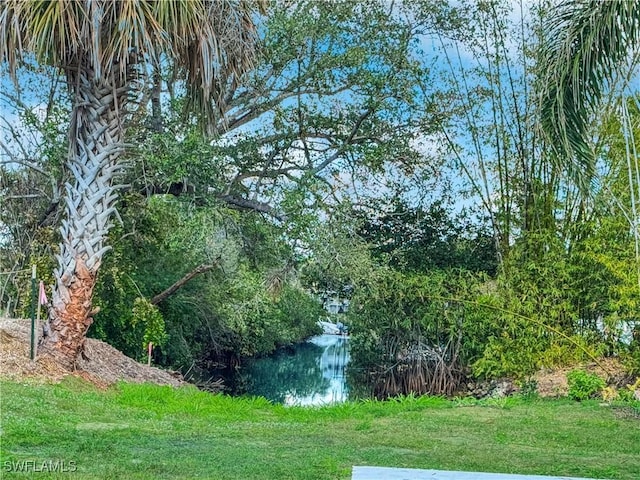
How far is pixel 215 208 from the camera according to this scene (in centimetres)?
920

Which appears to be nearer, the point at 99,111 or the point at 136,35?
the point at 136,35

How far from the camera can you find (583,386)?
28.2ft

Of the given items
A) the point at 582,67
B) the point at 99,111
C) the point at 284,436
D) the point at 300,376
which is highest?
the point at 99,111

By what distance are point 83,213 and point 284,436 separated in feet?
10.2

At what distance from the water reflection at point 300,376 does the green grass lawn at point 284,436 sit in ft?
11.0

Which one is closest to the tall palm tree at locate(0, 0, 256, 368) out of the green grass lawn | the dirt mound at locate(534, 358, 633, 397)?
the green grass lawn

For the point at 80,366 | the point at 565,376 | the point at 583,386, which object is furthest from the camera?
the point at 565,376

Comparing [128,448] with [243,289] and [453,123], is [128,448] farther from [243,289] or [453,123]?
[453,123]

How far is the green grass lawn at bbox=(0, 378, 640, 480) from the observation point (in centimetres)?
421

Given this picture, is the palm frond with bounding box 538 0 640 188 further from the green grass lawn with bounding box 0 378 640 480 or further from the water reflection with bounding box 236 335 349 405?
the water reflection with bounding box 236 335 349 405

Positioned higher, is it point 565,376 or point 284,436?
point 565,376

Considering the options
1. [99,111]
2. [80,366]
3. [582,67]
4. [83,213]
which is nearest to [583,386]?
[582,67]

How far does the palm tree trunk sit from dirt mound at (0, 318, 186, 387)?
0.23 m

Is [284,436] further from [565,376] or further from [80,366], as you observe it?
[565,376]
